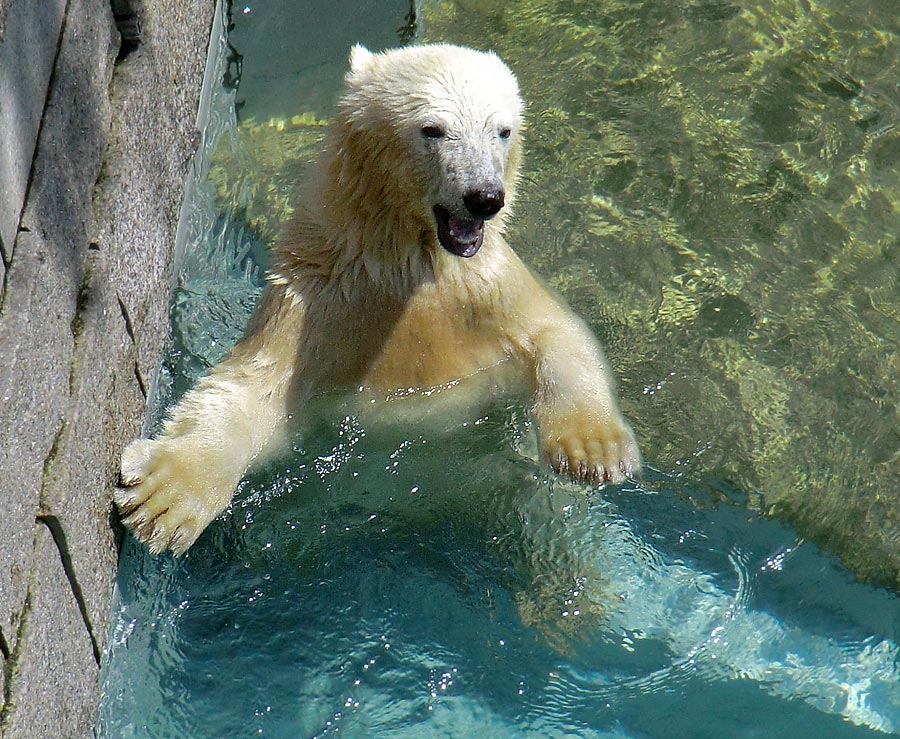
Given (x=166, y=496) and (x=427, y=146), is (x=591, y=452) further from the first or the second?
(x=166, y=496)

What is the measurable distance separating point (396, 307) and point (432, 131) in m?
0.65

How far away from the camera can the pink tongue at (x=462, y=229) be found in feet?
11.7

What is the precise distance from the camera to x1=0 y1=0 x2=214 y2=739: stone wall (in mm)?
2693

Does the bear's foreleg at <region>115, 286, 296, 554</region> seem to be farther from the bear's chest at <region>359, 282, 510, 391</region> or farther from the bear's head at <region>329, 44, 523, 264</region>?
the bear's head at <region>329, 44, 523, 264</region>

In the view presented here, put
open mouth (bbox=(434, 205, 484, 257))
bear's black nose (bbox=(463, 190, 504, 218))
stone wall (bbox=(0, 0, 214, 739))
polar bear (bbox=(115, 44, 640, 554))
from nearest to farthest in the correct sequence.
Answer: stone wall (bbox=(0, 0, 214, 739)), bear's black nose (bbox=(463, 190, 504, 218)), polar bear (bbox=(115, 44, 640, 554)), open mouth (bbox=(434, 205, 484, 257))

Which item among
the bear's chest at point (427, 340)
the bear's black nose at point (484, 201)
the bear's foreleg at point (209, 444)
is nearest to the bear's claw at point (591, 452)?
the bear's chest at point (427, 340)

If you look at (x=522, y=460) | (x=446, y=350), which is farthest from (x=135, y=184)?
(x=522, y=460)

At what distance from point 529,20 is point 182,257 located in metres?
2.82

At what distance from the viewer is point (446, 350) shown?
154 inches

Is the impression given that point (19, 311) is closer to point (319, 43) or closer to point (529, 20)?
point (319, 43)

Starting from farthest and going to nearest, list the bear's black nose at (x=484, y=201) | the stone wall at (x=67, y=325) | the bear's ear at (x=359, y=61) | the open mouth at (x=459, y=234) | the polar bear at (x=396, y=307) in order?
the bear's ear at (x=359, y=61), the open mouth at (x=459, y=234), the polar bear at (x=396, y=307), the bear's black nose at (x=484, y=201), the stone wall at (x=67, y=325)

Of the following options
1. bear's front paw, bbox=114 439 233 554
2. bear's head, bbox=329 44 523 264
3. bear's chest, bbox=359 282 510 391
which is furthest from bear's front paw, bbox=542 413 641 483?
bear's front paw, bbox=114 439 233 554

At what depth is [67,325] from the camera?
10.3 feet

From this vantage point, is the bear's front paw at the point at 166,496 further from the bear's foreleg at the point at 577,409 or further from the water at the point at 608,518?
the bear's foreleg at the point at 577,409
